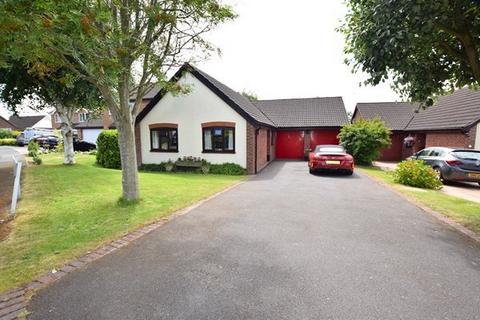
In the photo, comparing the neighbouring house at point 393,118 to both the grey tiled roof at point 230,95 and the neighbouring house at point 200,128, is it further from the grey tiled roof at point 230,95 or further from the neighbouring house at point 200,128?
the neighbouring house at point 200,128

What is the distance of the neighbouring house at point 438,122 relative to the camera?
51.9ft

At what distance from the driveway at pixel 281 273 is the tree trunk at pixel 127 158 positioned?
7.30ft

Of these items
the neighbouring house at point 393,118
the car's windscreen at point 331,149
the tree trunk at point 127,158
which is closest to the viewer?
the tree trunk at point 127,158

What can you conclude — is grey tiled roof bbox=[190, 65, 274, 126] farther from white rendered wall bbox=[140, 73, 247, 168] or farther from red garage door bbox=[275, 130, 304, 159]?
red garage door bbox=[275, 130, 304, 159]

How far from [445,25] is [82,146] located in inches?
1225

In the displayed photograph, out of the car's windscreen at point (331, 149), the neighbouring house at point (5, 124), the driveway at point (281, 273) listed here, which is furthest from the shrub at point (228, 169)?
the neighbouring house at point (5, 124)

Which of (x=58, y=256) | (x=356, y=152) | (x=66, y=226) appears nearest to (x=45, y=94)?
(x=66, y=226)

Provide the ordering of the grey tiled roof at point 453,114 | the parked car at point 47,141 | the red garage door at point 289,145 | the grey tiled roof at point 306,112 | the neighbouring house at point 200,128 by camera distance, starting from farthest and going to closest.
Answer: the parked car at point 47,141
the red garage door at point 289,145
the grey tiled roof at point 306,112
the grey tiled roof at point 453,114
the neighbouring house at point 200,128

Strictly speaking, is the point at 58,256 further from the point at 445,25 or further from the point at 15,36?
the point at 445,25

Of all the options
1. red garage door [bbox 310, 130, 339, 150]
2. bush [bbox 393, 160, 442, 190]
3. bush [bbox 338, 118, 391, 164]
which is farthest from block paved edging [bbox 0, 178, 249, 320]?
red garage door [bbox 310, 130, 339, 150]

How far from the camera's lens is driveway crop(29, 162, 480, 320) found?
282cm

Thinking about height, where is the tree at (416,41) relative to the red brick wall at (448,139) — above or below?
above

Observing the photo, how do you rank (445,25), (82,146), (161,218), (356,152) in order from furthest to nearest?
(82,146)
(356,152)
(161,218)
(445,25)

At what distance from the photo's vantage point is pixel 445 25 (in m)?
5.05
